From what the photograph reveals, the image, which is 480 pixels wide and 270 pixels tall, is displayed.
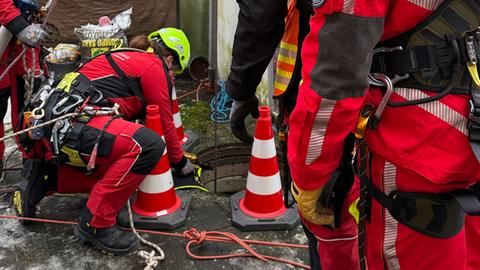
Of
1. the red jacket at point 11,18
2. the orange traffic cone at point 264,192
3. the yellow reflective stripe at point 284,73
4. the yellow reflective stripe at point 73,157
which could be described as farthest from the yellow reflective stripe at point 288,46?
the red jacket at point 11,18

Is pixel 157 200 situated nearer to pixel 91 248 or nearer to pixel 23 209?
pixel 91 248

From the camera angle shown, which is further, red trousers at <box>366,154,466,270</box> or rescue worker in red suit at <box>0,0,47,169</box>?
rescue worker in red suit at <box>0,0,47,169</box>

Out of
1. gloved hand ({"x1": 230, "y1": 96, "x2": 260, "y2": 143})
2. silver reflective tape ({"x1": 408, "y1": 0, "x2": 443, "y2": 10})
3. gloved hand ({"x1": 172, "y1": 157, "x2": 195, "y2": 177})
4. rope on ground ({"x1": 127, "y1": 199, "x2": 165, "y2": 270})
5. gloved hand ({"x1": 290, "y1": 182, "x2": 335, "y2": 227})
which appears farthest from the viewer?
gloved hand ({"x1": 172, "y1": 157, "x2": 195, "y2": 177})

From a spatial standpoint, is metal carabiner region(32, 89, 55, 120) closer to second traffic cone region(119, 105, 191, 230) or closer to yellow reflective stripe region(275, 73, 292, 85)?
second traffic cone region(119, 105, 191, 230)

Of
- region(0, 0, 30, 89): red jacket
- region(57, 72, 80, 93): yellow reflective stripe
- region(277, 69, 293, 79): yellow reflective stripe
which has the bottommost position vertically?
region(57, 72, 80, 93): yellow reflective stripe

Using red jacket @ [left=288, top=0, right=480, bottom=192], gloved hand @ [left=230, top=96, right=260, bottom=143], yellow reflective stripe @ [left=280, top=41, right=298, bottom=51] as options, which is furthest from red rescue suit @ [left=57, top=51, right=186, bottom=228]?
red jacket @ [left=288, top=0, right=480, bottom=192]

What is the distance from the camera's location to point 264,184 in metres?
3.46

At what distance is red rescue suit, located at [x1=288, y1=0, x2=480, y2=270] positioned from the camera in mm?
1408

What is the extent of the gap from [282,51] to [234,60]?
25 centimetres

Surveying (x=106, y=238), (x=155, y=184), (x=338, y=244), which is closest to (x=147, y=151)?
(x=155, y=184)

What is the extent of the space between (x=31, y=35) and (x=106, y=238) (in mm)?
1912

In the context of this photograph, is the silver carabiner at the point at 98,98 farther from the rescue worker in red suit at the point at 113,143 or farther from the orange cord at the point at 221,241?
the orange cord at the point at 221,241

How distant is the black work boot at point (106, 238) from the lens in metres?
3.09

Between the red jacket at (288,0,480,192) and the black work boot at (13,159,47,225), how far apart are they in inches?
102
